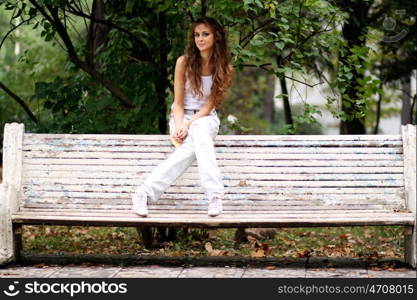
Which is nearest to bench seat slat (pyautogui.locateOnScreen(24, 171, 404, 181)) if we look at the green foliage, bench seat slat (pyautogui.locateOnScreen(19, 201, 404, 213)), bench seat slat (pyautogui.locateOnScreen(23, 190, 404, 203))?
bench seat slat (pyautogui.locateOnScreen(23, 190, 404, 203))

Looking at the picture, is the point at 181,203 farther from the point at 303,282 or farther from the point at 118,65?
the point at 118,65

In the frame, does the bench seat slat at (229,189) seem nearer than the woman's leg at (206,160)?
No

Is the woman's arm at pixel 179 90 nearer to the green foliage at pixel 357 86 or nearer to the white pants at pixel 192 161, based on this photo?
the white pants at pixel 192 161

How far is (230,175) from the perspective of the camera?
625cm

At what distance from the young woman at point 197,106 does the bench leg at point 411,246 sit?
144 cm

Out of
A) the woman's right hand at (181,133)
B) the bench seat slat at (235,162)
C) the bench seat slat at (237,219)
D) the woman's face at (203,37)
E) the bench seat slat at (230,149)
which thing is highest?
the woman's face at (203,37)

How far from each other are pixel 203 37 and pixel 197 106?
1.81 feet

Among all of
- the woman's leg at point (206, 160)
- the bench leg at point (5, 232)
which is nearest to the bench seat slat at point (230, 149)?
the woman's leg at point (206, 160)

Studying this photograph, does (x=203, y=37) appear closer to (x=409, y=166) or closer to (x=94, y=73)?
(x=94, y=73)

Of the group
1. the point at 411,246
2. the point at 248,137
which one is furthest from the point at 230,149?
the point at 411,246

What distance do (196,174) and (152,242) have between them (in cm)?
113

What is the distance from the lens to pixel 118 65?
25.3 ft

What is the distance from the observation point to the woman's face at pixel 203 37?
6.08m
